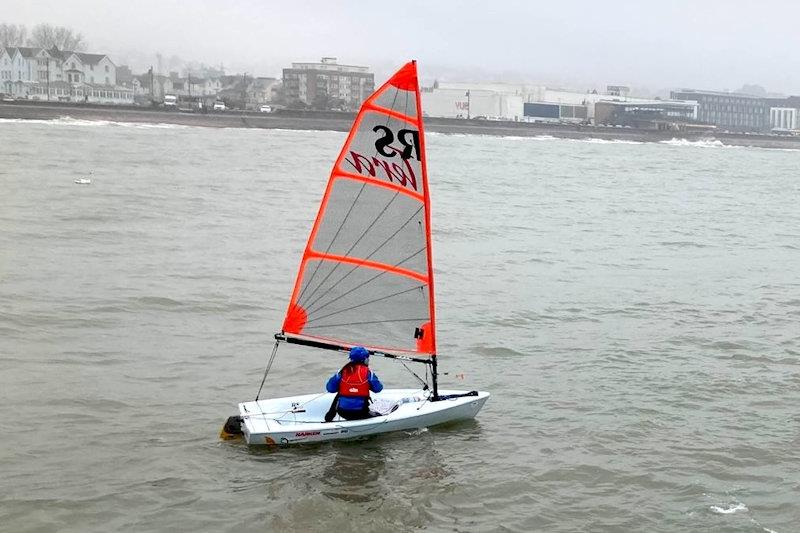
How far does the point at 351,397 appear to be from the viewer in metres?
10.8

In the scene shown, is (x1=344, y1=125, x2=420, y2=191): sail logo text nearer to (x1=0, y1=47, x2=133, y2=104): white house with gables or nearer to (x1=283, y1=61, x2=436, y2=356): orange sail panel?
(x1=283, y1=61, x2=436, y2=356): orange sail panel

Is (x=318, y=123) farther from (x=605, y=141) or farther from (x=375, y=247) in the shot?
(x=375, y=247)

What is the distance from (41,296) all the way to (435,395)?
357 inches

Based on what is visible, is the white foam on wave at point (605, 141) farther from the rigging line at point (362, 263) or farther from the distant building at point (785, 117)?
the rigging line at point (362, 263)

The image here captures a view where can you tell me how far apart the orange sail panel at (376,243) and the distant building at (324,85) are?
13970 cm

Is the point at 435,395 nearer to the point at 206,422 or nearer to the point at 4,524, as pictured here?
the point at 206,422

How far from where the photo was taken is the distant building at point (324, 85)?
6038 inches

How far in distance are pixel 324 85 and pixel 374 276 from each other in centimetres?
14555

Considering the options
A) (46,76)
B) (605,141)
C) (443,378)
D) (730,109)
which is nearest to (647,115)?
(605,141)

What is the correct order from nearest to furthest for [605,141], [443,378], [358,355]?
[358,355] < [443,378] < [605,141]

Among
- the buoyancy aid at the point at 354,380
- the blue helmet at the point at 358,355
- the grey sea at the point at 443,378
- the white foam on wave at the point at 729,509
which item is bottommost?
the white foam on wave at the point at 729,509

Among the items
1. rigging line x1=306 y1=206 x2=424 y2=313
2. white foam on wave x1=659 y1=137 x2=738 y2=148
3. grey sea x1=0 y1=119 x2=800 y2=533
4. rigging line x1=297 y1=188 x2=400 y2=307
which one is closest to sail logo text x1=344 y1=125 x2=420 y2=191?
rigging line x1=297 y1=188 x2=400 y2=307

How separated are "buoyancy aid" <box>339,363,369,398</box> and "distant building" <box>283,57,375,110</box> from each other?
140630 mm

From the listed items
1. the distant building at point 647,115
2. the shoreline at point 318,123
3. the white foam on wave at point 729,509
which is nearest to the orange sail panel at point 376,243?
the white foam on wave at point 729,509
